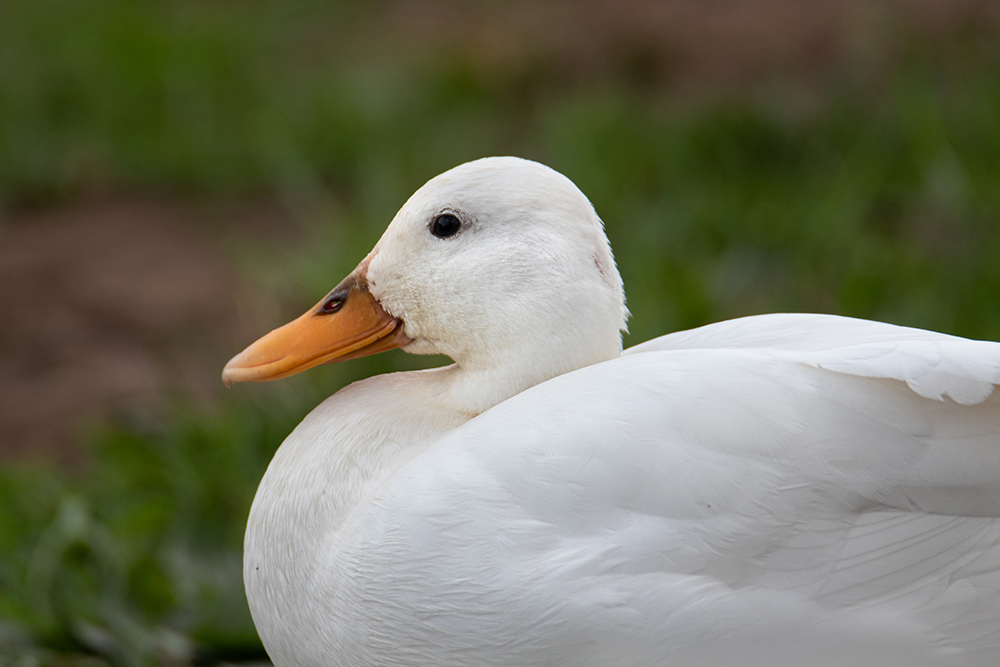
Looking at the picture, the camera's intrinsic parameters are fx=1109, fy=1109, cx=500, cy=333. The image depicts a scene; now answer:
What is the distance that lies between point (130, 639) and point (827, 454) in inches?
61.2

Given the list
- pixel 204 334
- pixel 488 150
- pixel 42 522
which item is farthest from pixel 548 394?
pixel 488 150

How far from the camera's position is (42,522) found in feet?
9.18

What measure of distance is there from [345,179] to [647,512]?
372cm

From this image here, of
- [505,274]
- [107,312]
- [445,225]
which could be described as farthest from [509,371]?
[107,312]

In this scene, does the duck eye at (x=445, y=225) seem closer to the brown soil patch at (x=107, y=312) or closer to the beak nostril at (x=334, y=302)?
the beak nostril at (x=334, y=302)

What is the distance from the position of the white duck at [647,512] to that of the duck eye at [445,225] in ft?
0.26

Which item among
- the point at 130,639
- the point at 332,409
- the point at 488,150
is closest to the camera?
the point at 332,409

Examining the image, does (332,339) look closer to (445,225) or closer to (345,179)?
(445,225)

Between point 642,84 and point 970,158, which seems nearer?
point 970,158

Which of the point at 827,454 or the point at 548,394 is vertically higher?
the point at 548,394

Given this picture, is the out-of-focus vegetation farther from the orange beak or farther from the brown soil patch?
the orange beak

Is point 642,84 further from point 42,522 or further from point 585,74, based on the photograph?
point 42,522

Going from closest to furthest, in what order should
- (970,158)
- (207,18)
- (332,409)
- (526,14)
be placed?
(332,409) → (970,158) → (526,14) → (207,18)

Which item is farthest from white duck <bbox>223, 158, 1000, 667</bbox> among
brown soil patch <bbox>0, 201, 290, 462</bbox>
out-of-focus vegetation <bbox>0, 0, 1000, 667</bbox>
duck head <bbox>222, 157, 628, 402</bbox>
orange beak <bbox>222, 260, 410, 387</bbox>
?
brown soil patch <bbox>0, 201, 290, 462</bbox>
